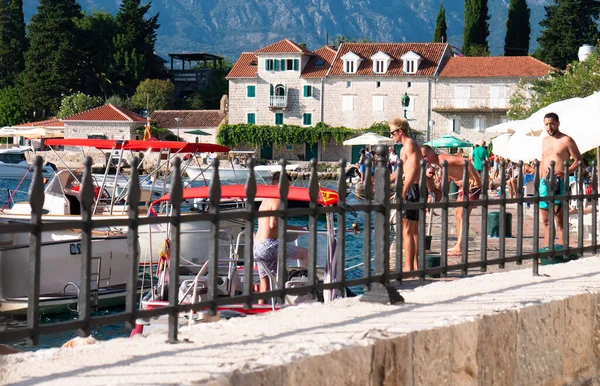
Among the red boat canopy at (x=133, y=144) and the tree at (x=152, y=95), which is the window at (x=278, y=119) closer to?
the tree at (x=152, y=95)

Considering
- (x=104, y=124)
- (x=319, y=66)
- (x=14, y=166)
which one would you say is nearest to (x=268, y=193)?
(x=14, y=166)

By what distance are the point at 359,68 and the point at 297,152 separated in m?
8.50

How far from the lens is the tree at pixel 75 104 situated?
77.8 meters

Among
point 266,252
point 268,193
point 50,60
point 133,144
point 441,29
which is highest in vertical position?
point 441,29

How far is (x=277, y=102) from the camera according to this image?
7162 cm

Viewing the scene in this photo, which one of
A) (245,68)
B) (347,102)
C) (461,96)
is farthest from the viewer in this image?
(245,68)

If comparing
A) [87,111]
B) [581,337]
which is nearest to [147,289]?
[581,337]

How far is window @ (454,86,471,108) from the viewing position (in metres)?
67.6

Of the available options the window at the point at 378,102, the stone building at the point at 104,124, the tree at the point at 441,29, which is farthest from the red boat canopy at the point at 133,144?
the tree at the point at 441,29

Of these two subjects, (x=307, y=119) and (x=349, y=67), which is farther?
(x=307, y=119)

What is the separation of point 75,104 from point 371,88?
1029 inches

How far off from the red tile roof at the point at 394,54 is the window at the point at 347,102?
5.99 ft

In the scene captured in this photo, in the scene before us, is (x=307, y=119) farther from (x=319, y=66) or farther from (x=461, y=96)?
(x=461, y=96)

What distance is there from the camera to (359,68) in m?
69.1
